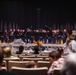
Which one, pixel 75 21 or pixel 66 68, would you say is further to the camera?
pixel 75 21

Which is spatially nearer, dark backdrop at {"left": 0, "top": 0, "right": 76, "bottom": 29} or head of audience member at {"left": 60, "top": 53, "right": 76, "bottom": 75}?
head of audience member at {"left": 60, "top": 53, "right": 76, "bottom": 75}

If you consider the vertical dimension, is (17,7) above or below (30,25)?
above

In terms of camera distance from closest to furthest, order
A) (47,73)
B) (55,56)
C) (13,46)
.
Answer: (47,73), (55,56), (13,46)

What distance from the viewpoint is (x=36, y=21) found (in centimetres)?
2120

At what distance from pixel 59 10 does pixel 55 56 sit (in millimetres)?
17621

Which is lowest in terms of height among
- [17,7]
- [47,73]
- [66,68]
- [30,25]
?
[47,73]

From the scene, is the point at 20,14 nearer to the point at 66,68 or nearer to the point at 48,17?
the point at 48,17

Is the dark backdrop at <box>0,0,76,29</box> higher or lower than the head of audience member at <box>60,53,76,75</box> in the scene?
higher

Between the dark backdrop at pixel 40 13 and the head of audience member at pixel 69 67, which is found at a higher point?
the dark backdrop at pixel 40 13

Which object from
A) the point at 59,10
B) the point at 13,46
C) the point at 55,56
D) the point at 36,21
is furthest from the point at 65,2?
Answer: the point at 55,56

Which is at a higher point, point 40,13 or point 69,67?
point 40,13

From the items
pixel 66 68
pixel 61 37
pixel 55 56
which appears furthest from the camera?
pixel 61 37

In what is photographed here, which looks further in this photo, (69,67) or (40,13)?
(40,13)

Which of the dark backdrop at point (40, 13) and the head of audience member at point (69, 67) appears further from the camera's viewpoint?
the dark backdrop at point (40, 13)
